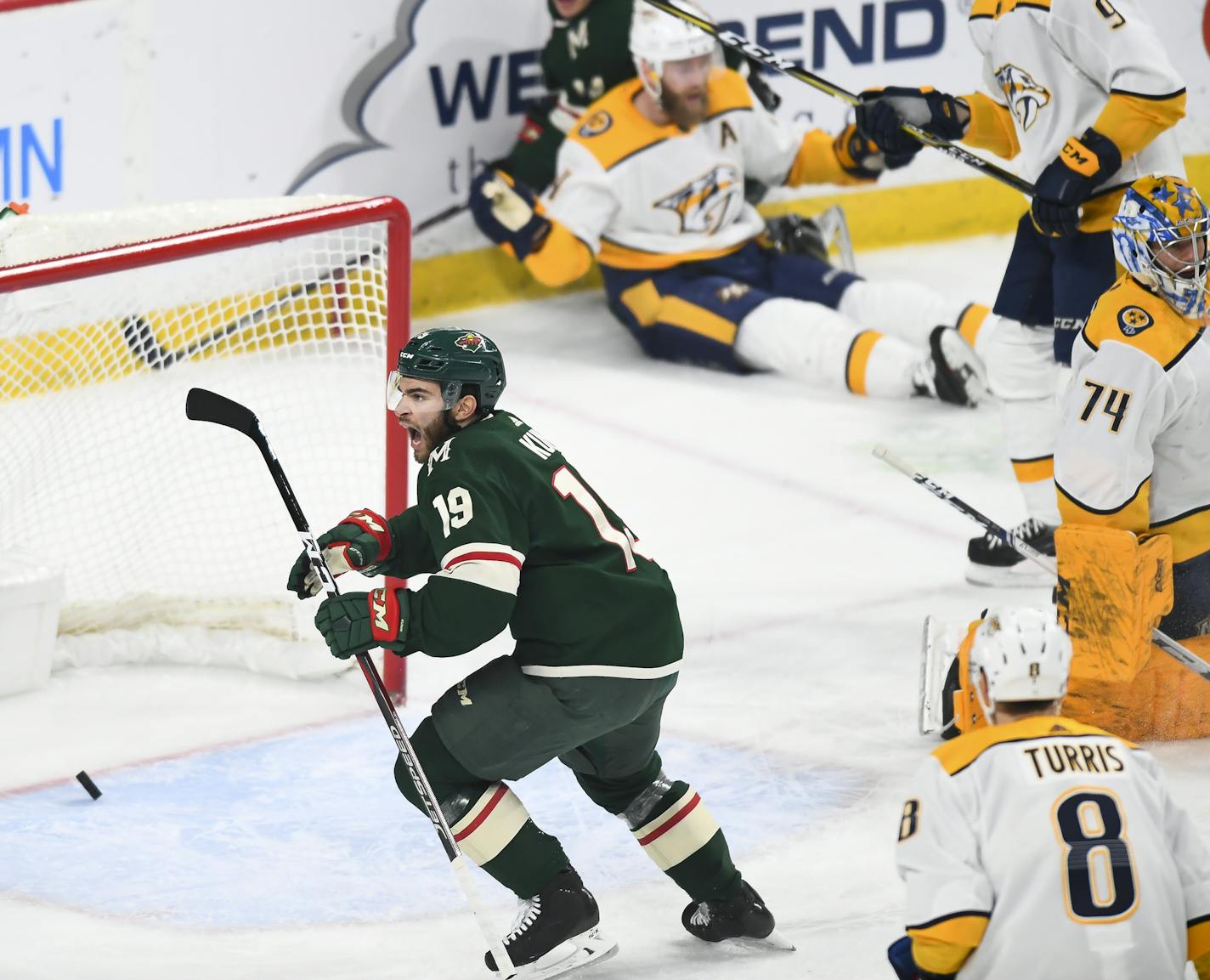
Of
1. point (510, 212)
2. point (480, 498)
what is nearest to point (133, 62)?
point (510, 212)

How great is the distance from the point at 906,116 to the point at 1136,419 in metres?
1.34

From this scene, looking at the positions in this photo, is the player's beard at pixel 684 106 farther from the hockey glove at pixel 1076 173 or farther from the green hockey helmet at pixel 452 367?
the green hockey helmet at pixel 452 367

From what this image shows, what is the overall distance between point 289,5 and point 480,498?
3.48m

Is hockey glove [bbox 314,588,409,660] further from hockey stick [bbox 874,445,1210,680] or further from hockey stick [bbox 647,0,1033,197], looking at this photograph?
hockey stick [bbox 647,0,1033,197]

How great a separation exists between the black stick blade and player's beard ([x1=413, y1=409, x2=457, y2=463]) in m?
0.30

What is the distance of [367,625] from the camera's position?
112 inches

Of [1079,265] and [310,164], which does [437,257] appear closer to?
[310,164]

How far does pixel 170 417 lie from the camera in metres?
4.21

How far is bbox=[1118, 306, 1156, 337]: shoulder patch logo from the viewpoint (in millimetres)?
3518

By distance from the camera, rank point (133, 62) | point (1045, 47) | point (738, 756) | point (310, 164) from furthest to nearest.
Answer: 1. point (310, 164)
2. point (133, 62)
3. point (1045, 47)
4. point (738, 756)

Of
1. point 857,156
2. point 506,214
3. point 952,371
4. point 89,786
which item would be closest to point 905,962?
point 89,786

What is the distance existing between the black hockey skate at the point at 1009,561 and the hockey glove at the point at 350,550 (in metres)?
1.90

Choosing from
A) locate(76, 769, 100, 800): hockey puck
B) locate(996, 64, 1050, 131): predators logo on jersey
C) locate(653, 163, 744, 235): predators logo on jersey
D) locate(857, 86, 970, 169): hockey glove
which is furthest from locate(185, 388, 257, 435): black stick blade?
locate(653, 163, 744, 235): predators logo on jersey

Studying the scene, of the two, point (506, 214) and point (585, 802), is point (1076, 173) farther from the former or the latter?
point (506, 214)
